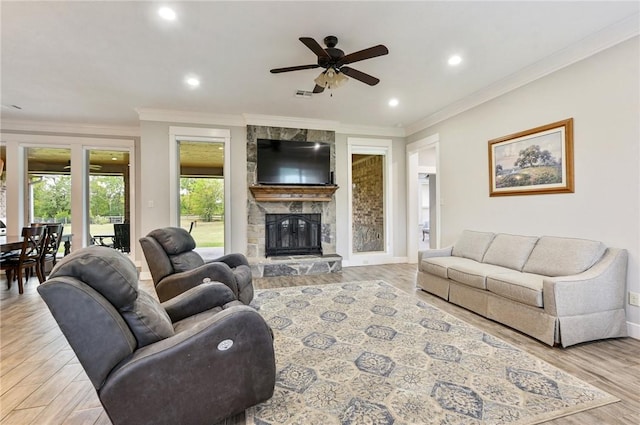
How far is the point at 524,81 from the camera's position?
3662mm

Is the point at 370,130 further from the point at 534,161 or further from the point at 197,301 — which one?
the point at 197,301

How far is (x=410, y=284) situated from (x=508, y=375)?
2492mm

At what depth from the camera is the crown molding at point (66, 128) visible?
5340 millimetres

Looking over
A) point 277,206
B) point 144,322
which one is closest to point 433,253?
point 277,206

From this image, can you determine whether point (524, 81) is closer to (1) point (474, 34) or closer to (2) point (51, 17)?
(1) point (474, 34)

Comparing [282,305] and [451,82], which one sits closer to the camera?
[282,305]

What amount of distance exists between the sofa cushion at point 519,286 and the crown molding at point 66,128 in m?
6.56

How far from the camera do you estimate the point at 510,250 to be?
3.51 m

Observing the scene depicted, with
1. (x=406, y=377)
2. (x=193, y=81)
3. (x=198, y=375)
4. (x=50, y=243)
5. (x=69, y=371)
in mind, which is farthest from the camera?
(x=50, y=243)

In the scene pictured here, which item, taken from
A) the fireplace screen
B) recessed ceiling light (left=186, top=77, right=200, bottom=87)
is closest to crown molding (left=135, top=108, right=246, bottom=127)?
recessed ceiling light (left=186, top=77, right=200, bottom=87)

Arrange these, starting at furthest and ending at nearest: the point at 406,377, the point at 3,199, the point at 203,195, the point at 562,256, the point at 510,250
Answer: the point at 203,195 < the point at 3,199 < the point at 510,250 < the point at 562,256 < the point at 406,377

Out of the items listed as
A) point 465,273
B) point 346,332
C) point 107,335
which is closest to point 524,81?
point 465,273

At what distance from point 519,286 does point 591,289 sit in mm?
522

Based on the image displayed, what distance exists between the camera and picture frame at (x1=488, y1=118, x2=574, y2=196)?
321cm
